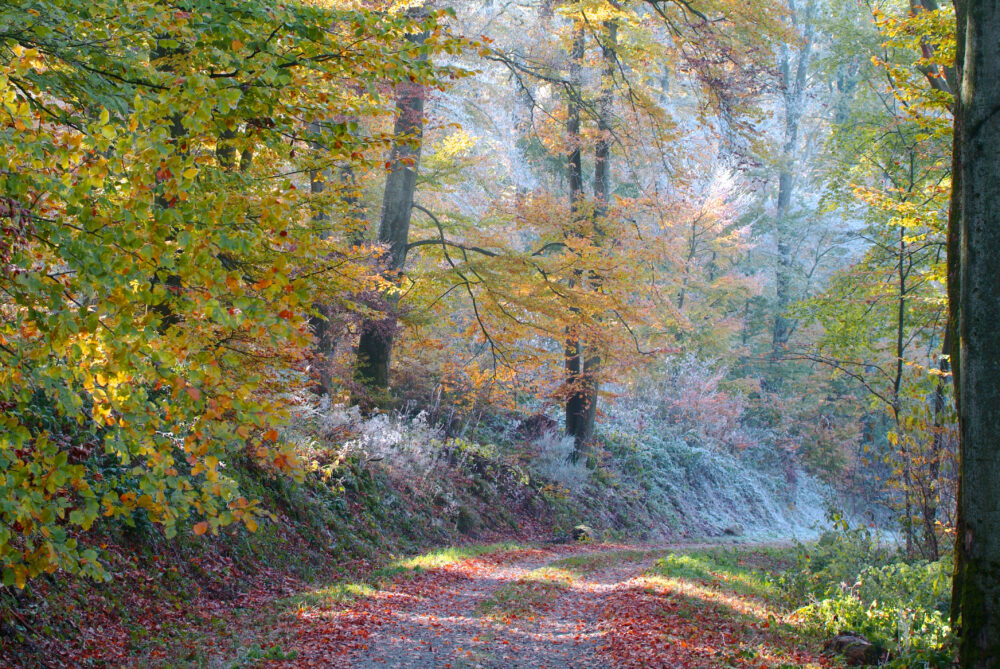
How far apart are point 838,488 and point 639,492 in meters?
10.7

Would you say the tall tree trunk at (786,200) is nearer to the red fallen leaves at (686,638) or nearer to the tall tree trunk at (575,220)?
the tall tree trunk at (575,220)

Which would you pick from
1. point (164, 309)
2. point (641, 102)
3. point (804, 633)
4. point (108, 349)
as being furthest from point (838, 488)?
point (108, 349)

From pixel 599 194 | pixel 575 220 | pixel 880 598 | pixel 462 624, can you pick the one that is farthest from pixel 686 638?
pixel 599 194

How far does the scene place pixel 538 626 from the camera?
7.71 m

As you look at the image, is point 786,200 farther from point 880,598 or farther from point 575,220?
point 880,598

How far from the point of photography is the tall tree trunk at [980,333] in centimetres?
462

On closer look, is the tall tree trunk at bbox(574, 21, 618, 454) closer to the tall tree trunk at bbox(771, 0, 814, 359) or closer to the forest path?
the forest path

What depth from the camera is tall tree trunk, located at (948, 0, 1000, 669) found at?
4625 mm

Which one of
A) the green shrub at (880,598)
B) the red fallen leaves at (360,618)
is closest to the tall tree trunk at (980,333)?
the green shrub at (880,598)

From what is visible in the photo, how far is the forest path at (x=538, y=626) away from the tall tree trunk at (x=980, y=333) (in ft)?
4.87

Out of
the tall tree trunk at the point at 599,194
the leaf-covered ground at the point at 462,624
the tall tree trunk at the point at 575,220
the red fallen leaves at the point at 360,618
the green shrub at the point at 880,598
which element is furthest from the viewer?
the tall tree trunk at the point at 575,220

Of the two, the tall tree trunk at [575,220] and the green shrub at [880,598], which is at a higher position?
the tall tree trunk at [575,220]

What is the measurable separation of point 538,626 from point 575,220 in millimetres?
11006

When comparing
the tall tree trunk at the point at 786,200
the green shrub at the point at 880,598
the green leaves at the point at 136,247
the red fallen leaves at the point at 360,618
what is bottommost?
the red fallen leaves at the point at 360,618
